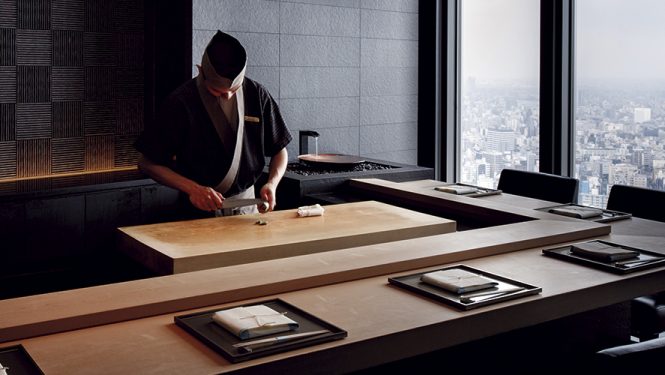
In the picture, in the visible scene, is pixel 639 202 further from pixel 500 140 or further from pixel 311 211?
pixel 500 140

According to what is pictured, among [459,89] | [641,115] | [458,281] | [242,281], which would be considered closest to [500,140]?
[459,89]

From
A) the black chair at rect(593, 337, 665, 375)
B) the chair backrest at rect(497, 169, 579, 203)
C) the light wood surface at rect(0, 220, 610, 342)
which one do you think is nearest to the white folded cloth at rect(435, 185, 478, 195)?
the chair backrest at rect(497, 169, 579, 203)

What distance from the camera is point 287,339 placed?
1689 mm

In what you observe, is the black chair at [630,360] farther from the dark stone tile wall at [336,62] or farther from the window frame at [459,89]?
the dark stone tile wall at [336,62]

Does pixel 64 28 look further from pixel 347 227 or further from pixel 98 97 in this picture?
pixel 347 227

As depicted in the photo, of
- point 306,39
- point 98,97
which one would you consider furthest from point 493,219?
point 98,97

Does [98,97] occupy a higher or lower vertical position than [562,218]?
higher

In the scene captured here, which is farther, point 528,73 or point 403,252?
point 528,73

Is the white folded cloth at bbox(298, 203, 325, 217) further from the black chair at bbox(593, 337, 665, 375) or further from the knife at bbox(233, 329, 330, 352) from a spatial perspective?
the black chair at bbox(593, 337, 665, 375)

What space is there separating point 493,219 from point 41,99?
297cm

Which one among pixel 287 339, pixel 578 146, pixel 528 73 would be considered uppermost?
pixel 528 73

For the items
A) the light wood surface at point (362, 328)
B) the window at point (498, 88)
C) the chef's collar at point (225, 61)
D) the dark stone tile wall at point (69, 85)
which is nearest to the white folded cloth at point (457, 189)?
the chef's collar at point (225, 61)

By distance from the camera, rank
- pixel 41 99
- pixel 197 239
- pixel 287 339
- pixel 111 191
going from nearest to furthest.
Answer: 1. pixel 287 339
2. pixel 197 239
3. pixel 111 191
4. pixel 41 99

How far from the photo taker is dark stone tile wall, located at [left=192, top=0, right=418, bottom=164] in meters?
5.18
